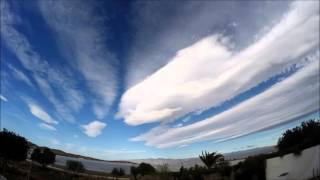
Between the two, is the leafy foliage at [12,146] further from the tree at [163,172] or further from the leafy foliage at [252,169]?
the leafy foliage at [252,169]

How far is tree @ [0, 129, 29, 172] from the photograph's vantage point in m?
39.6

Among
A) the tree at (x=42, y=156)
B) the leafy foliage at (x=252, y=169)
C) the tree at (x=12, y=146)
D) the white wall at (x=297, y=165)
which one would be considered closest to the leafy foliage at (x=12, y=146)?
the tree at (x=12, y=146)

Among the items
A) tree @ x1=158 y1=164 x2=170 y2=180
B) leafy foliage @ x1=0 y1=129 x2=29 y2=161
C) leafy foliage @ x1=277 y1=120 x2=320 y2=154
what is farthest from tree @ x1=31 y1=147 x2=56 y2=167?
leafy foliage @ x1=277 y1=120 x2=320 y2=154

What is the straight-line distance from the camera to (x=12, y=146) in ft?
132

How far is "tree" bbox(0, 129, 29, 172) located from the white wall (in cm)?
2895

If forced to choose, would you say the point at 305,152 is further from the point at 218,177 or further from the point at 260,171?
the point at 218,177

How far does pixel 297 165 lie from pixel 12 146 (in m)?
31.5

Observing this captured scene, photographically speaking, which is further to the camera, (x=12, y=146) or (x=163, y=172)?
(x=163, y=172)

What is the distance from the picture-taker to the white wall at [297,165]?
2378 cm

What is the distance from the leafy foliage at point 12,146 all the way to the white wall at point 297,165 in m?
28.9

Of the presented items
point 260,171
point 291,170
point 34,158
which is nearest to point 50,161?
point 34,158

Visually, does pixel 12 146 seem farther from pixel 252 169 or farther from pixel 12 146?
pixel 252 169

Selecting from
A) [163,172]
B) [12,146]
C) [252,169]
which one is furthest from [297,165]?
[12,146]

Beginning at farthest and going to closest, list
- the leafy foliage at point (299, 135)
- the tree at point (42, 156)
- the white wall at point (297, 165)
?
the tree at point (42, 156) < the leafy foliage at point (299, 135) < the white wall at point (297, 165)
